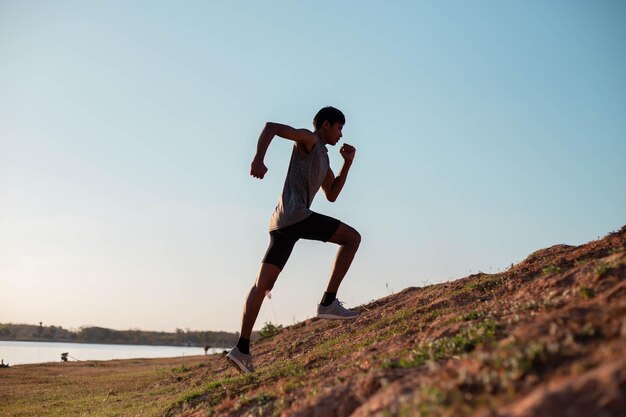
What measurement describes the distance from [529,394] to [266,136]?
3.97m

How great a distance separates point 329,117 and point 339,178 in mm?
915

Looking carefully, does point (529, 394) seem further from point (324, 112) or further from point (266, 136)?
point (324, 112)

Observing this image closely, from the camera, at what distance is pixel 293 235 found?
680cm

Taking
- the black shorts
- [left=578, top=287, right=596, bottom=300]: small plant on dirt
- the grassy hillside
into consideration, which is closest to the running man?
the black shorts

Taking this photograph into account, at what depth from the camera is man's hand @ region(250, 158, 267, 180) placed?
20.4 ft

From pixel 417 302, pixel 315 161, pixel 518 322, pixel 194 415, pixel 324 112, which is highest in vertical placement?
pixel 324 112

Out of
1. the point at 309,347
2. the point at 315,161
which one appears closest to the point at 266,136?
the point at 315,161

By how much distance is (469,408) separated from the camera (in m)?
3.34

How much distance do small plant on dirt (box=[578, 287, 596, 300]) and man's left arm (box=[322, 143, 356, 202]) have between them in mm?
3234

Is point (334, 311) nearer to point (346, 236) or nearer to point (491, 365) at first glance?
point (346, 236)

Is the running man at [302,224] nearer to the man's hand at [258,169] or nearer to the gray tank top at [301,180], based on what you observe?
the gray tank top at [301,180]

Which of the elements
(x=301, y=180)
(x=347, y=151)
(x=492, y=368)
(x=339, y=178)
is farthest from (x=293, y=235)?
(x=492, y=368)

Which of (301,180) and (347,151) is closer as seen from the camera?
(301,180)

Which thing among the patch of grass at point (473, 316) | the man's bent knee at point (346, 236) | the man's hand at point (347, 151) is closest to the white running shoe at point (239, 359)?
the man's bent knee at point (346, 236)
